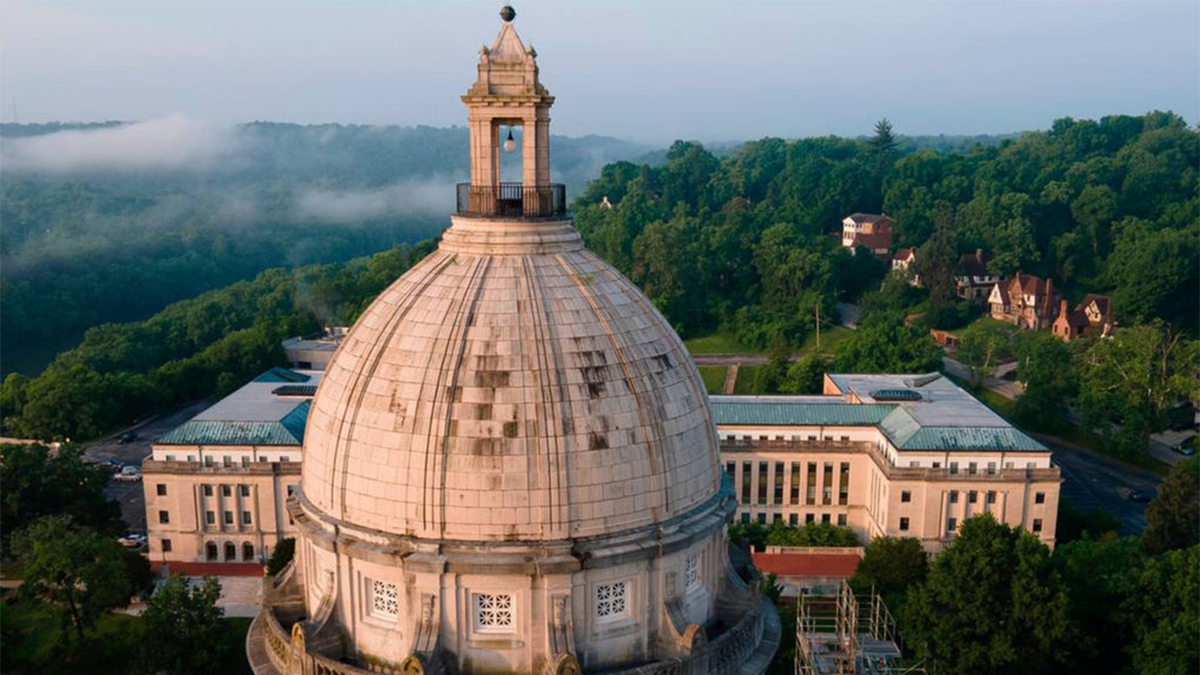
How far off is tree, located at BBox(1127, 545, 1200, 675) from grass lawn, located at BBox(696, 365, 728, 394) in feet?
181

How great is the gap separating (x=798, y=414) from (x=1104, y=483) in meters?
28.3

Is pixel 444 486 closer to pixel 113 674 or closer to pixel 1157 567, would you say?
pixel 113 674

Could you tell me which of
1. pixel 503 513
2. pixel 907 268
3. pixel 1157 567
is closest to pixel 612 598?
pixel 503 513

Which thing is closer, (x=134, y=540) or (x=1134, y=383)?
(x=134, y=540)

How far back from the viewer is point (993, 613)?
47656 mm

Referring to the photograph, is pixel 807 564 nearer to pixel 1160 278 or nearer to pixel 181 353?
pixel 1160 278

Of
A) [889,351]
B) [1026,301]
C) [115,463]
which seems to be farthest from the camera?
[1026,301]

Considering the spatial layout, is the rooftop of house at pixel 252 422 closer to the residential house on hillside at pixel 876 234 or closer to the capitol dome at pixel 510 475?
the capitol dome at pixel 510 475

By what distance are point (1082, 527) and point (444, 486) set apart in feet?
187

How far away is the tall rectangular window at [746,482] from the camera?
7138cm

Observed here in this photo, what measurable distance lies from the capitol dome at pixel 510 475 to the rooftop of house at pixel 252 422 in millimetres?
37221

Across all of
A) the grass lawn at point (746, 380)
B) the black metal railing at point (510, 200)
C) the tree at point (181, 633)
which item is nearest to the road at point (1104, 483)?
the grass lawn at point (746, 380)

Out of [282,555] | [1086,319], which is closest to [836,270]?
[1086,319]

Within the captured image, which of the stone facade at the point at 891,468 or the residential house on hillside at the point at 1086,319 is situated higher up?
the residential house on hillside at the point at 1086,319
